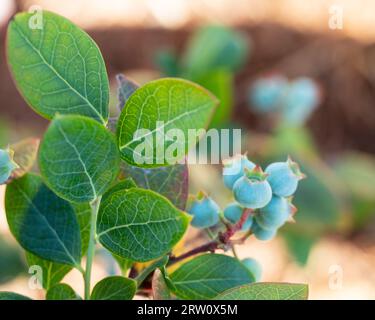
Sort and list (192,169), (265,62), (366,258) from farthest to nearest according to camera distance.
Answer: (265,62) → (366,258) → (192,169)

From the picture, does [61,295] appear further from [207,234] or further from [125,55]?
[125,55]

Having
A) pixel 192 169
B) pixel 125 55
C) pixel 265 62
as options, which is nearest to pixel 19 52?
pixel 192 169

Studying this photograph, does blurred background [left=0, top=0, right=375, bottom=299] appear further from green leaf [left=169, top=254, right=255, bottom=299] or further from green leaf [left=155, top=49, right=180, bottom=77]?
green leaf [left=169, top=254, right=255, bottom=299]

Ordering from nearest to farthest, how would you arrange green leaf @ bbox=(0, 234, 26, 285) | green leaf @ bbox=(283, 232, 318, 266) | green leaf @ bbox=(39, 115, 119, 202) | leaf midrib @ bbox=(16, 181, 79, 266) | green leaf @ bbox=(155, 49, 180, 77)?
green leaf @ bbox=(39, 115, 119, 202), leaf midrib @ bbox=(16, 181, 79, 266), green leaf @ bbox=(0, 234, 26, 285), green leaf @ bbox=(283, 232, 318, 266), green leaf @ bbox=(155, 49, 180, 77)

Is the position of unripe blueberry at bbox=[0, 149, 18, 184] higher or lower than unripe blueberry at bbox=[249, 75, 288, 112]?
lower

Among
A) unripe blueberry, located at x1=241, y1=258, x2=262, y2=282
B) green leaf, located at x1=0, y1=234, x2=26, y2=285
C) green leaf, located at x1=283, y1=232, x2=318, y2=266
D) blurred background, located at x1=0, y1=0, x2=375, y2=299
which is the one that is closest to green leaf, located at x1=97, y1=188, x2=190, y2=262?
unripe blueberry, located at x1=241, y1=258, x2=262, y2=282

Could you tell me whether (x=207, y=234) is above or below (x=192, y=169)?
below
